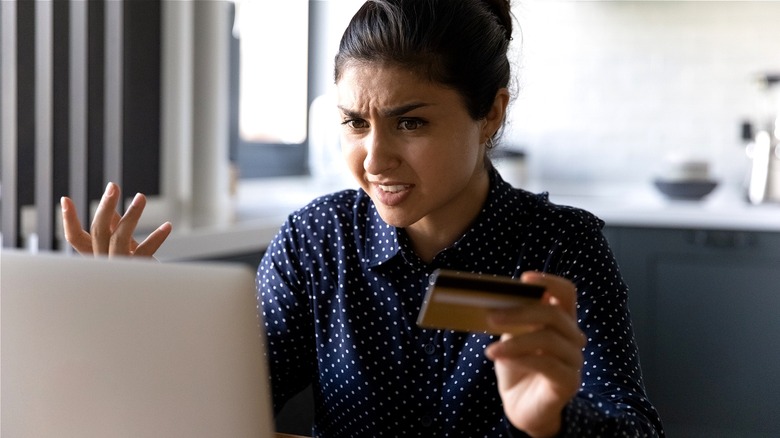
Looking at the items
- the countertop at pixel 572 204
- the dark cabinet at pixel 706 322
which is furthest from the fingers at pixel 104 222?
the dark cabinet at pixel 706 322

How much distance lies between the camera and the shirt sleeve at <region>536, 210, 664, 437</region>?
104 centimetres

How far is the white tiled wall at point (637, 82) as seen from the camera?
3.61m

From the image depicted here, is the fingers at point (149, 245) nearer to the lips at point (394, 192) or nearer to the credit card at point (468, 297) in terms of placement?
the lips at point (394, 192)

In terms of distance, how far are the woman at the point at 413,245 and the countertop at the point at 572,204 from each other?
81cm

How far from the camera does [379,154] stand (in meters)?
1.33

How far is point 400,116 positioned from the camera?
1.33m

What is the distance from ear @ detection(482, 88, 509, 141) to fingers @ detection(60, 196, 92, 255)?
594mm

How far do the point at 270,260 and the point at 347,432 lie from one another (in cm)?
31

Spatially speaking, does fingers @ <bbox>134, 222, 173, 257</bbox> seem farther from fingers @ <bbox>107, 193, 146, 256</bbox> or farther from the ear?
the ear

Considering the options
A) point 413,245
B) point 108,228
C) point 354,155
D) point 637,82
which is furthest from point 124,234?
point 637,82

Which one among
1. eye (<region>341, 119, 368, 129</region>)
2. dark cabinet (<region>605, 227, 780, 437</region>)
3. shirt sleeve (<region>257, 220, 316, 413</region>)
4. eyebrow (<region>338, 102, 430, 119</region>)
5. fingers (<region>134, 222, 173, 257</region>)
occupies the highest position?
eyebrow (<region>338, 102, 430, 119</region>)

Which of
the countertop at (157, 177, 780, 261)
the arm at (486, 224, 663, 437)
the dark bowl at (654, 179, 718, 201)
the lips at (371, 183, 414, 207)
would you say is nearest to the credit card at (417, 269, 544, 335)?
the arm at (486, 224, 663, 437)

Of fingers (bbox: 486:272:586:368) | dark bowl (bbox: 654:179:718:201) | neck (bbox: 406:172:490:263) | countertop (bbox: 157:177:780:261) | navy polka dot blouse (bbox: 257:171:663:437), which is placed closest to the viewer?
fingers (bbox: 486:272:586:368)

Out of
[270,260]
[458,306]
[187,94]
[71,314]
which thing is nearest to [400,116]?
[270,260]
